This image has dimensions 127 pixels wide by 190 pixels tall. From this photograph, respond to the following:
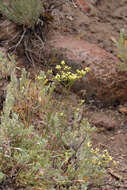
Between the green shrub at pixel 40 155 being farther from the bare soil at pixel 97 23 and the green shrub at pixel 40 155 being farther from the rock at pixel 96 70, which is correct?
the rock at pixel 96 70

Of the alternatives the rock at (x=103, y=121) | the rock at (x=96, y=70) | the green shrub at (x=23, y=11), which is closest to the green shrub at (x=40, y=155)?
the rock at (x=103, y=121)

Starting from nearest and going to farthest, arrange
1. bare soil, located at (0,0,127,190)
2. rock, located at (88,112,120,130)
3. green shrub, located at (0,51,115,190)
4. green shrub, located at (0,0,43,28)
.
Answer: green shrub, located at (0,51,115,190) < rock, located at (88,112,120,130) < bare soil, located at (0,0,127,190) < green shrub, located at (0,0,43,28)

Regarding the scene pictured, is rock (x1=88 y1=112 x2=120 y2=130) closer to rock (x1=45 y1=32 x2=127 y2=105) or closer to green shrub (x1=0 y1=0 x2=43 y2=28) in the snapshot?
rock (x1=45 y1=32 x2=127 y2=105)

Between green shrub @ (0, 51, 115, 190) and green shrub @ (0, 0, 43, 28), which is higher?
green shrub @ (0, 0, 43, 28)

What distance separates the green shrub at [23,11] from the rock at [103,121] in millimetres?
1435

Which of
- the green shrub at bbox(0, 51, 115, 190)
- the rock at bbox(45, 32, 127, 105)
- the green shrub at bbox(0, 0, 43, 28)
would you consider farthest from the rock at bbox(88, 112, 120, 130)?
the green shrub at bbox(0, 0, 43, 28)

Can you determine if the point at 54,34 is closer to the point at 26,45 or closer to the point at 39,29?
the point at 39,29

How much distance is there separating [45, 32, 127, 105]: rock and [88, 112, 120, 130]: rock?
0.81 ft

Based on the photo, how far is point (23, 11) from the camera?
357 centimetres

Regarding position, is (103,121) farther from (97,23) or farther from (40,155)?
(97,23)

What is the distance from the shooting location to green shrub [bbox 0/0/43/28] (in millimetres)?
3568

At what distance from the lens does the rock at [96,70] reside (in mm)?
3506

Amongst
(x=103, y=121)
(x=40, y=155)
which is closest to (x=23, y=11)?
(x=103, y=121)

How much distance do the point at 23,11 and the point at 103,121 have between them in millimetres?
1697
